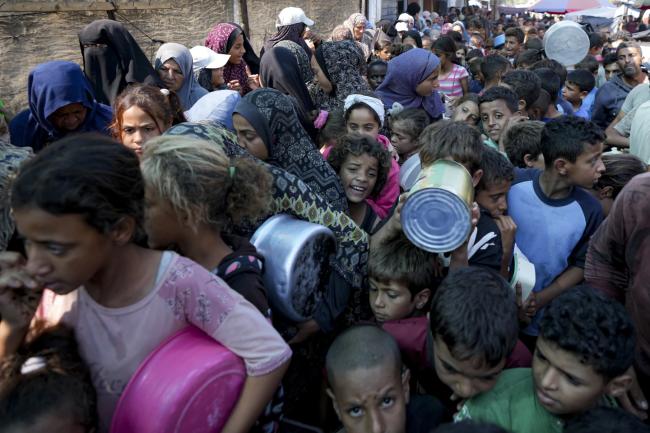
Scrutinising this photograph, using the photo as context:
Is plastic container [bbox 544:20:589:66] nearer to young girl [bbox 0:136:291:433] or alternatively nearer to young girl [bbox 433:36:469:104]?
young girl [bbox 433:36:469:104]

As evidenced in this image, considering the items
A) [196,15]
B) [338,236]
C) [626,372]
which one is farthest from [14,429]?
[196,15]

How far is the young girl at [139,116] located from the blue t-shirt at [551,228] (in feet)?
6.20

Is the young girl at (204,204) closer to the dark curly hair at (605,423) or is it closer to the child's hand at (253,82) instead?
the dark curly hair at (605,423)

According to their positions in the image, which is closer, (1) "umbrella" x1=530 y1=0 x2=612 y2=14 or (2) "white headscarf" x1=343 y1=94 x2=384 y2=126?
(2) "white headscarf" x1=343 y1=94 x2=384 y2=126

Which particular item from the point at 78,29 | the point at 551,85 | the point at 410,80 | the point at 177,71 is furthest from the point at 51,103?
the point at 551,85

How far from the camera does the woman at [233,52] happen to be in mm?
5699

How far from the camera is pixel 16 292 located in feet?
4.57

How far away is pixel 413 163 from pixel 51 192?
8.48 ft

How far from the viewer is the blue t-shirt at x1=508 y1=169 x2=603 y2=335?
2.64m

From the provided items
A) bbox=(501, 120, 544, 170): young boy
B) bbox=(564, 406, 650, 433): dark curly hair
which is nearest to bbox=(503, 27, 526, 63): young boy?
bbox=(501, 120, 544, 170): young boy

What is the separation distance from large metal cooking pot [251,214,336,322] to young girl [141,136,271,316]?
3.8 inches

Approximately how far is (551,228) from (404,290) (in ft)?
2.91

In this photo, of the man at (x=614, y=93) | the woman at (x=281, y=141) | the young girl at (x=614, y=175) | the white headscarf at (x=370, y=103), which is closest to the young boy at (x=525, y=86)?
the white headscarf at (x=370, y=103)

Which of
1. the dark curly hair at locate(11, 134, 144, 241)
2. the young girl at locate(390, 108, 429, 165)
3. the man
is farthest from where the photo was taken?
the man
